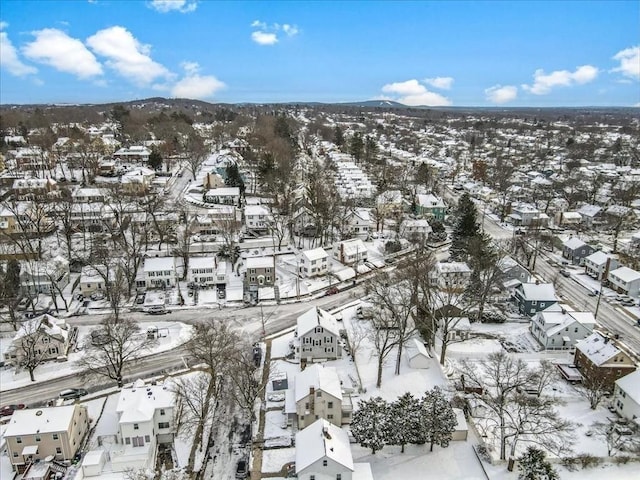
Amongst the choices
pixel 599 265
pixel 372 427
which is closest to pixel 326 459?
pixel 372 427

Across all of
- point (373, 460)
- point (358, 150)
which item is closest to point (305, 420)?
point (373, 460)

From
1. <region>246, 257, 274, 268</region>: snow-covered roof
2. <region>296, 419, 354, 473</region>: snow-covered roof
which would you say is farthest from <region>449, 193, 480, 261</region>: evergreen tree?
<region>296, 419, 354, 473</region>: snow-covered roof

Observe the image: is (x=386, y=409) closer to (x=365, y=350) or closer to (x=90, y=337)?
(x=365, y=350)

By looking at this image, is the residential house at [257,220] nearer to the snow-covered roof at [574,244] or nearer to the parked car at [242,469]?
the snow-covered roof at [574,244]

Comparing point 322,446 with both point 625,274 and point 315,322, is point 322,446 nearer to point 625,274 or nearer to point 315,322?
point 315,322

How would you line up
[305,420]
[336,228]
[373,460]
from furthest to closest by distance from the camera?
[336,228], [305,420], [373,460]

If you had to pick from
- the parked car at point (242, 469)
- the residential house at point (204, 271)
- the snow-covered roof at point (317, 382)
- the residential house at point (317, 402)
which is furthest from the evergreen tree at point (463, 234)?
the parked car at point (242, 469)
